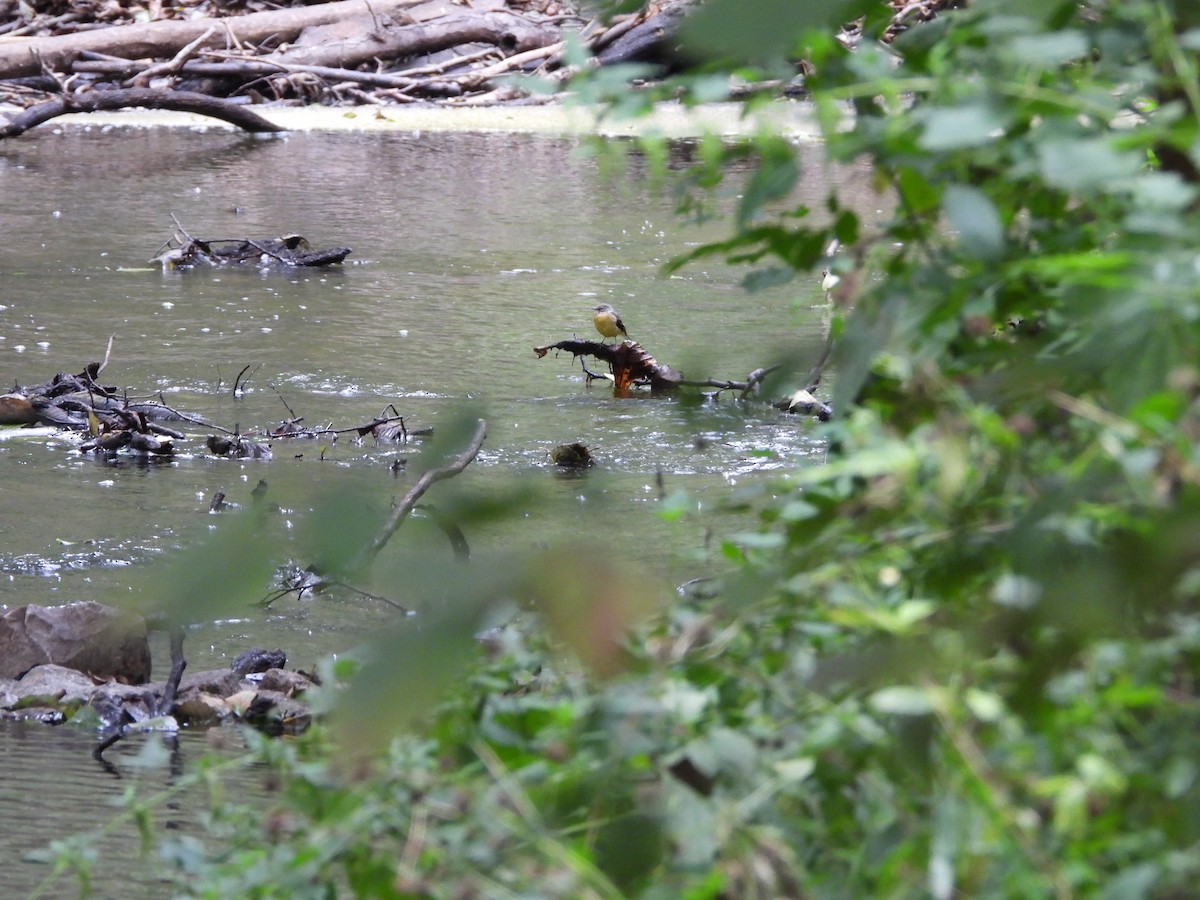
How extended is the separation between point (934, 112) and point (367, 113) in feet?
63.7

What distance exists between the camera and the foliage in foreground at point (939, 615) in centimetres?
117

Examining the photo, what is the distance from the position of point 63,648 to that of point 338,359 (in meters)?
4.38

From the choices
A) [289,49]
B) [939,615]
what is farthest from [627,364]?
[289,49]

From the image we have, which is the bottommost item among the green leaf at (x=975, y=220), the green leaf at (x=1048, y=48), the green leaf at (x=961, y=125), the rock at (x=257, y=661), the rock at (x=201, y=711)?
the rock at (x=257, y=661)

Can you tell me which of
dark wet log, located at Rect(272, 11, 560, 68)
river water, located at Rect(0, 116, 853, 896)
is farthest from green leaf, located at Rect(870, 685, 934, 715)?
dark wet log, located at Rect(272, 11, 560, 68)

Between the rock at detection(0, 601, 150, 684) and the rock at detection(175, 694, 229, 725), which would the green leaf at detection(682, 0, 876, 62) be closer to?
the rock at detection(175, 694, 229, 725)

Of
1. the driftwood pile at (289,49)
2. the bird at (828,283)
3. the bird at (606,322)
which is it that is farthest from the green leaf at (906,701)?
the driftwood pile at (289,49)

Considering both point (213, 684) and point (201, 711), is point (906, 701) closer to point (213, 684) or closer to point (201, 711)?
point (201, 711)

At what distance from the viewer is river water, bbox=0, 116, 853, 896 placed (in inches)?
92.8

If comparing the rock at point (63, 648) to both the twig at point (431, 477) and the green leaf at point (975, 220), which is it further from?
the green leaf at point (975, 220)

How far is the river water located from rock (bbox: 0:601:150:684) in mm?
189

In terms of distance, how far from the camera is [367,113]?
2000 cm

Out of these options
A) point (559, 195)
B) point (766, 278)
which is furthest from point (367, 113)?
point (766, 278)

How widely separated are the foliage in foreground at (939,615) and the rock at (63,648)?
2.35m
